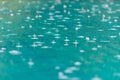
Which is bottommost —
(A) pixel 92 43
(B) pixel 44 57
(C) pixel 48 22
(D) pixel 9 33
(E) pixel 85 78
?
(E) pixel 85 78

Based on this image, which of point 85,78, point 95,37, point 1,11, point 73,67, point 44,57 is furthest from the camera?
point 1,11

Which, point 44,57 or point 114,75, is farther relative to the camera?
point 44,57

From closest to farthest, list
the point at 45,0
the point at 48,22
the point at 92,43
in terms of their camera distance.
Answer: the point at 92,43
the point at 48,22
the point at 45,0

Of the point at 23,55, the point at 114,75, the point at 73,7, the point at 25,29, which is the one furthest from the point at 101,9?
the point at 114,75

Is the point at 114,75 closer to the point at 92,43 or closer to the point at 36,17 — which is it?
the point at 92,43

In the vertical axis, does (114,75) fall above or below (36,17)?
below

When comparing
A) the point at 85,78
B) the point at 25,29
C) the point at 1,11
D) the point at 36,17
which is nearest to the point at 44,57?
the point at 85,78
